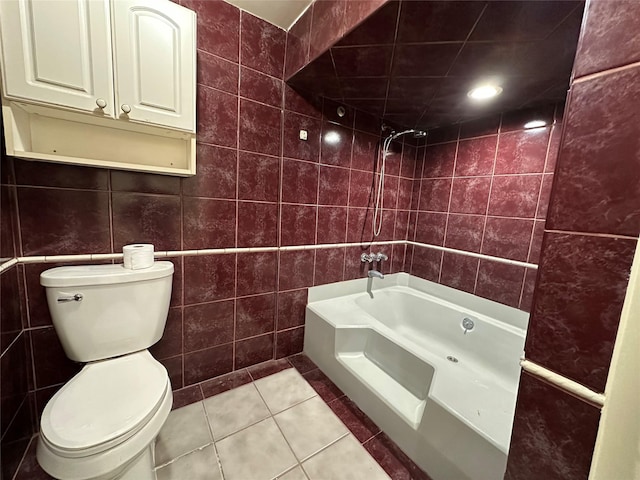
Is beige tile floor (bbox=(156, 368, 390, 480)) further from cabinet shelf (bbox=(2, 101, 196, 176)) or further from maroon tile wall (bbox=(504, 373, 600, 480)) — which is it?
cabinet shelf (bbox=(2, 101, 196, 176))

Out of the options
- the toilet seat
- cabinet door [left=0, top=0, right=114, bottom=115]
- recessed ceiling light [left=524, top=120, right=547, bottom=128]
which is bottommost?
the toilet seat

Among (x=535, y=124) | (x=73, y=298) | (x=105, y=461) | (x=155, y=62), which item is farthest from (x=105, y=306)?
(x=535, y=124)

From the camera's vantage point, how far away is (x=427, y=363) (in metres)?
1.31

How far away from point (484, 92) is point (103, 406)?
237 centimetres

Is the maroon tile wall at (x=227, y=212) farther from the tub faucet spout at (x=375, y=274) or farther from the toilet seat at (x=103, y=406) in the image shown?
the toilet seat at (x=103, y=406)

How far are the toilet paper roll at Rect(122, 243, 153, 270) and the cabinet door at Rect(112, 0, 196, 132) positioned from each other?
56 centimetres

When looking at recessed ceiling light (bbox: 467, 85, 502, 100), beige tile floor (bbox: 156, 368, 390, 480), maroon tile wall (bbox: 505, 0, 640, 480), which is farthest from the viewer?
recessed ceiling light (bbox: 467, 85, 502, 100)

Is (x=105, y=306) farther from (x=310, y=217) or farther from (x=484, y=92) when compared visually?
(x=484, y=92)

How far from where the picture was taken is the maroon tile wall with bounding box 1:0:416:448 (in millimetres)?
1133

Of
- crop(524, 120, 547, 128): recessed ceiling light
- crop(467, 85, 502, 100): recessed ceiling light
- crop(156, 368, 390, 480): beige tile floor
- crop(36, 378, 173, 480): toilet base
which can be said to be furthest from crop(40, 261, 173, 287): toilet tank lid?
crop(524, 120, 547, 128): recessed ceiling light

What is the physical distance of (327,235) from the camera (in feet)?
6.34

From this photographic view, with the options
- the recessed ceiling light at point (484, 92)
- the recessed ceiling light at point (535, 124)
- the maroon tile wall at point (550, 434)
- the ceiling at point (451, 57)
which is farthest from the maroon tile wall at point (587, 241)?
the recessed ceiling light at point (535, 124)

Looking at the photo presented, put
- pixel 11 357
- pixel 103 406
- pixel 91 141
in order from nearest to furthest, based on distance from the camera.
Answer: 1. pixel 103 406
2. pixel 11 357
3. pixel 91 141

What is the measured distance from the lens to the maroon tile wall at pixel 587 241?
36cm
